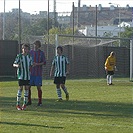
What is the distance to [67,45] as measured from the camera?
3934 centimetres

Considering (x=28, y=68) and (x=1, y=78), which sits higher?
(x=28, y=68)

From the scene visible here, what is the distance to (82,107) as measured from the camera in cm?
1555

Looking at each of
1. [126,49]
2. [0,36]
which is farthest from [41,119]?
[0,36]

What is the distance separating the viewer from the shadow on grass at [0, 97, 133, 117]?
14180mm

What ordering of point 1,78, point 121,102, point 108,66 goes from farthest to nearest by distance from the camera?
1. point 1,78
2. point 108,66
3. point 121,102

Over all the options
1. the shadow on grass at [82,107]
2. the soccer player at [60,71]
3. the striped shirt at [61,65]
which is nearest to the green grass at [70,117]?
the shadow on grass at [82,107]

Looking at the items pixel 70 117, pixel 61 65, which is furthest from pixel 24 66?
pixel 61 65

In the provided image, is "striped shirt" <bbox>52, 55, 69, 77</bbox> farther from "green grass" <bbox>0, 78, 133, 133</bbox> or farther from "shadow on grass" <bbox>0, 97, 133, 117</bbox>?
"green grass" <bbox>0, 78, 133, 133</bbox>

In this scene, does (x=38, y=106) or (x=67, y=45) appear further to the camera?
(x=67, y=45)

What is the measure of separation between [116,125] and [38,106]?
467 centimetres

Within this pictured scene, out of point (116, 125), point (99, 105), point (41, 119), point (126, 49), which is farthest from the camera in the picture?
point (126, 49)

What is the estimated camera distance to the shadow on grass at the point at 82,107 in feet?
46.5

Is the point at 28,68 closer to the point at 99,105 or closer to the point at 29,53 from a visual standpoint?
the point at 29,53

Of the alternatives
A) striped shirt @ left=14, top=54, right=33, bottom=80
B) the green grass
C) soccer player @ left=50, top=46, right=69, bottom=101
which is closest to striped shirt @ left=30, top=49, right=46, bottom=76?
the green grass
